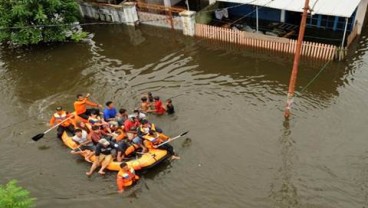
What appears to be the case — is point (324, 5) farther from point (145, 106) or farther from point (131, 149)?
point (131, 149)

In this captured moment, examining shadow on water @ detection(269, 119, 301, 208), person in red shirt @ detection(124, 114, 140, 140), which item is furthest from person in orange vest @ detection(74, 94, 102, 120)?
shadow on water @ detection(269, 119, 301, 208)

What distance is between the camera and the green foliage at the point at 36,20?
22.2 metres

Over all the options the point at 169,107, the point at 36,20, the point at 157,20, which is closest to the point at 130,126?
the point at 169,107

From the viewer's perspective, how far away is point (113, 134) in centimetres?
1543

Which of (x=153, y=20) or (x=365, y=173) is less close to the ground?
(x=153, y=20)

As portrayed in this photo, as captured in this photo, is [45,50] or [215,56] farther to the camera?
[45,50]

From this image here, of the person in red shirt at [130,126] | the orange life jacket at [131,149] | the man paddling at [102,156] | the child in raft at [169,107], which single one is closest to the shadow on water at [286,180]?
the child in raft at [169,107]

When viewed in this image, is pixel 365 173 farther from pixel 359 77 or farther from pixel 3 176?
pixel 3 176

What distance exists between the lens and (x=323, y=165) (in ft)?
45.7

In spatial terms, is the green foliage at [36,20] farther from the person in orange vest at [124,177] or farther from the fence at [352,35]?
the fence at [352,35]

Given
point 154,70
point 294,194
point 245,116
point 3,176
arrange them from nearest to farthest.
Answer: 1. point 294,194
2. point 3,176
3. point 245,116
4. point 154,70

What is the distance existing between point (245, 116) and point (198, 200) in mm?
5303

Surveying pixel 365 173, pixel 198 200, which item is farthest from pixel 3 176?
pixel 365 173

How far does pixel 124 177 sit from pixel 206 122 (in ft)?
16.4
